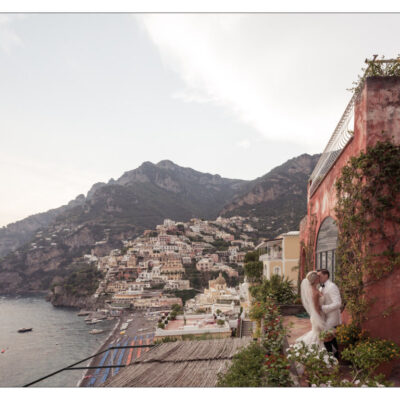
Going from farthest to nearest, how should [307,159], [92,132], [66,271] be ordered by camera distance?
[307,159]
[66,271]
[92,132]

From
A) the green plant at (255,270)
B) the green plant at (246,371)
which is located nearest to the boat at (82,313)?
the green plant at (255,270)

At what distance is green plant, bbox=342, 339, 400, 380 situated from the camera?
2596 mm

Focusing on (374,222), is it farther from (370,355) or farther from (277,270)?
(277,270)

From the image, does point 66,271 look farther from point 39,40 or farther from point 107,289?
point 39,40

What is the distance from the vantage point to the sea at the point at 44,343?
31458 millimetres

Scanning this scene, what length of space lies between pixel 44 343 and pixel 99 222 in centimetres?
6595

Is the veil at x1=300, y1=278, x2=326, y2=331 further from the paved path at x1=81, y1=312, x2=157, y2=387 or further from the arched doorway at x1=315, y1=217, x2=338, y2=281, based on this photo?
the paved path at x1=81, y1=312, x2=157, y2=387

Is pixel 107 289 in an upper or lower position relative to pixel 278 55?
lower

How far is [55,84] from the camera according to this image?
27.7ft

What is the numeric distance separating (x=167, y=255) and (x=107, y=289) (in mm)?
16794

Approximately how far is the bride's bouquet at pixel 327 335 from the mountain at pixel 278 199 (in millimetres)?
79438

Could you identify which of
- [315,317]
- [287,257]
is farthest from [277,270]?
[315,317]

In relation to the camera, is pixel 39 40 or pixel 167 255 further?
pixel 167 255
